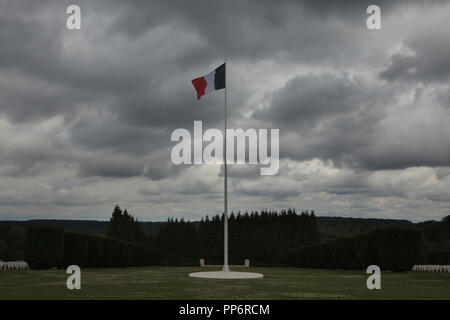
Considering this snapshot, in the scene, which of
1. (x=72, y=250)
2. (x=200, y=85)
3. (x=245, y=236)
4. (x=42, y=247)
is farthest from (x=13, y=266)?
(x=245, y=236)

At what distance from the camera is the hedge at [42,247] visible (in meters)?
25.9

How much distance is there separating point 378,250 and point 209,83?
1380 centimetres

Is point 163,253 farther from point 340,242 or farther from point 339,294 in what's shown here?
point 339,294

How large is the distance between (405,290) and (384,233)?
11369mm

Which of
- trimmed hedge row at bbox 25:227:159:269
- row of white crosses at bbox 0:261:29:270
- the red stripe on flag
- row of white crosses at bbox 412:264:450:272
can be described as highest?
the red stripe on flag

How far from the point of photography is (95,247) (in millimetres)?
31125

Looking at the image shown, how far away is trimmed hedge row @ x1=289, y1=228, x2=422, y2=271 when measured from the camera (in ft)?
82.8

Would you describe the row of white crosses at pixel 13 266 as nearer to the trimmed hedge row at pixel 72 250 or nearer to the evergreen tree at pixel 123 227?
the trimmed hedge row at pixel 72 250

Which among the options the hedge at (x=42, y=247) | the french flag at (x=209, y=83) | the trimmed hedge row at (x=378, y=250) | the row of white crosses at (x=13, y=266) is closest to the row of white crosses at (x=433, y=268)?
the trimmed hedge row at (x=378, y=250)

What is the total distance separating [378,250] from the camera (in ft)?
85.4

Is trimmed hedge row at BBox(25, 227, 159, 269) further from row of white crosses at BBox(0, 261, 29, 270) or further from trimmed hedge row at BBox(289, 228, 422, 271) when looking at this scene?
trimmed hedge row at BBox(289, 228, 422, 271)

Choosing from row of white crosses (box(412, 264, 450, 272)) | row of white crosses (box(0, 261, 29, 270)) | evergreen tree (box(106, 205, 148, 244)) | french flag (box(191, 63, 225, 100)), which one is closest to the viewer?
french flag (box(191, 63, 225, 100))

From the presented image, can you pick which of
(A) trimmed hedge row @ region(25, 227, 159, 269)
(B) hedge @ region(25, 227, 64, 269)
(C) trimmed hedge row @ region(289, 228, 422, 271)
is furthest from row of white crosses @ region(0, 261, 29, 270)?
(C) trimmed hedge row @ region(289, 228, 422, 271)
